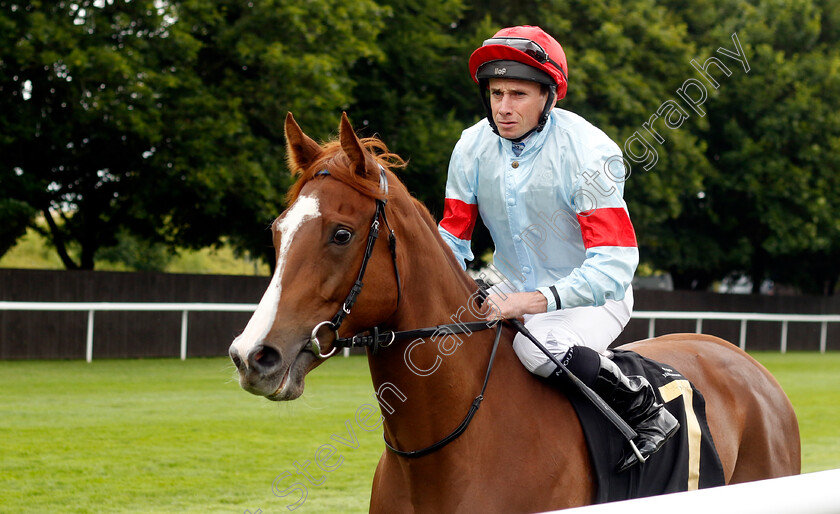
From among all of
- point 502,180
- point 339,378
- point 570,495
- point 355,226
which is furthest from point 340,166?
point 339,378

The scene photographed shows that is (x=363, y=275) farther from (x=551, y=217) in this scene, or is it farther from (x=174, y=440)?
(x=174, y=440)

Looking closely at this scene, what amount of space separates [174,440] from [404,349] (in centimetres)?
492

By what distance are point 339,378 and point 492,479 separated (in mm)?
9002

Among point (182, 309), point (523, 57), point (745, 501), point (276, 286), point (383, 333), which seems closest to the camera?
point (745, 501)

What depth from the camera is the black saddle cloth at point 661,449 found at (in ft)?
8.95

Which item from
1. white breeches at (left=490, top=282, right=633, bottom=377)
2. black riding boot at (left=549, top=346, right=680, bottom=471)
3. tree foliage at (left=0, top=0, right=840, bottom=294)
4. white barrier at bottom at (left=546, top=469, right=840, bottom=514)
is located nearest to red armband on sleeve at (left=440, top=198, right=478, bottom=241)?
white breeches at (left=490, top=282, right=633, bottom=377)

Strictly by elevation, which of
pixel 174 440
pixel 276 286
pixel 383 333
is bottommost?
pixel 174 440

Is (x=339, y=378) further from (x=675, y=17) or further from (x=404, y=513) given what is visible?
(x=675, y=17)

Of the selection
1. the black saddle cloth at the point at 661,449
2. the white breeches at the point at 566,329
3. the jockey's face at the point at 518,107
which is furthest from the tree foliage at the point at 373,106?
the jockey's face at the point at 518,107

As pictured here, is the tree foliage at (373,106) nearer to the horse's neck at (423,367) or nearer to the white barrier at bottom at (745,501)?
the horse's neck at (423,367)

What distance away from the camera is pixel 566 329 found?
2.84 meters

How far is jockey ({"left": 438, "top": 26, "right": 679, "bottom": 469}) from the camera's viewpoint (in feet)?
8.82

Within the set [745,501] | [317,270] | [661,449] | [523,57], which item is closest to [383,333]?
[317,270]

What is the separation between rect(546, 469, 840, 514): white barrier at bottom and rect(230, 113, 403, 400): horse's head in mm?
1025
